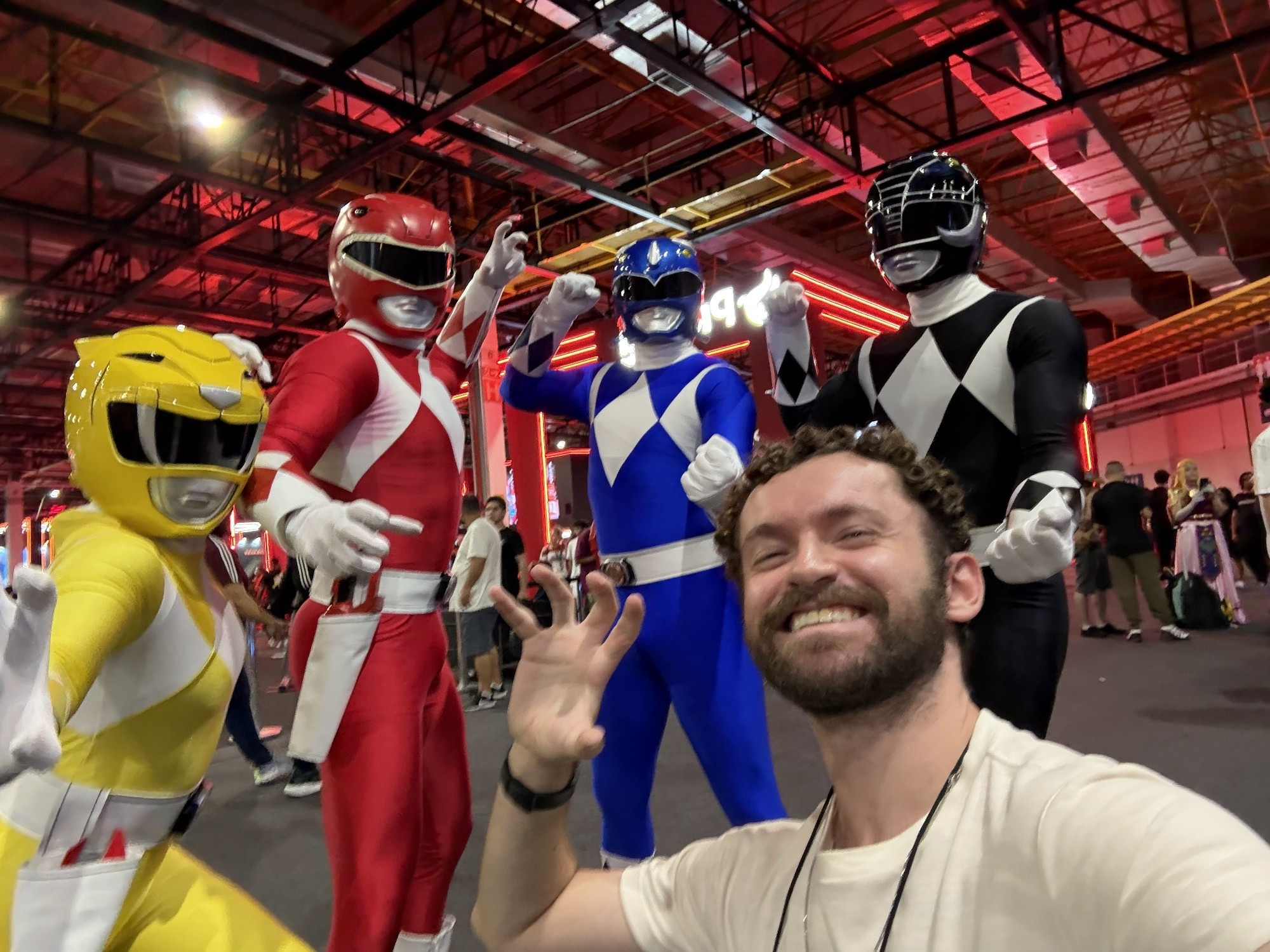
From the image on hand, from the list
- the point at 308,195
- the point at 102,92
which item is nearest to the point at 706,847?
the point at 308,195

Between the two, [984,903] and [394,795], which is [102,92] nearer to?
[394,795]

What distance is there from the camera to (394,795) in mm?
1630

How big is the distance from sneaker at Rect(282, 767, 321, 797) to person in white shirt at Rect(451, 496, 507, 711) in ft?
4.93

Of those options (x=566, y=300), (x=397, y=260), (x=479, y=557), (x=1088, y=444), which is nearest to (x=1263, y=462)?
(x=566, y=300)

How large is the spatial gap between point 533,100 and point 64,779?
7.82 m

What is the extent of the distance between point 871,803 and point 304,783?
388 centimetres

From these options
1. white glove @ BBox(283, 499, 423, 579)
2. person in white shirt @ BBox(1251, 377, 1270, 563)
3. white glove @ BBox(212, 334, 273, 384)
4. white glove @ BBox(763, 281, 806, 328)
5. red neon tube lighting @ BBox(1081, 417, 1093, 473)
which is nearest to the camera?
white glove @ BBox(283, 499, 423, 579)

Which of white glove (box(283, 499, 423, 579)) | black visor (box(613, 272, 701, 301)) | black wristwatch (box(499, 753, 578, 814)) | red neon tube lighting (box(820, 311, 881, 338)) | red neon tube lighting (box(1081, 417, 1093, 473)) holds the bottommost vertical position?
black wristwatch (box(499, 753, 578, 814))

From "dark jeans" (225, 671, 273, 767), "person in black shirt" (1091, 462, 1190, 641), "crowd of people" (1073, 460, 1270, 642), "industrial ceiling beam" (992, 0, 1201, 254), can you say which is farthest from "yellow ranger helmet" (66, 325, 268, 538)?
"person in black shirt" (1091, 462, 1190, 641)

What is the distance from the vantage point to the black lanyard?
77 cm

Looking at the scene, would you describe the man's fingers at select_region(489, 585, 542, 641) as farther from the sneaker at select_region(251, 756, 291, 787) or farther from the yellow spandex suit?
the sneaker at select_region(251, 756, 291, 787)

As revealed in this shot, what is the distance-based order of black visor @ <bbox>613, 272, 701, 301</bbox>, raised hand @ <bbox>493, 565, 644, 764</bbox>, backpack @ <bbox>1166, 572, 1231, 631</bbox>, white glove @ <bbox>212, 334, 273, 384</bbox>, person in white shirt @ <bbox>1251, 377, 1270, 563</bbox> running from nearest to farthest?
1. raised hand @ <bbox>493, 565, 644, 764</bbox>
2. white glove @ <bbox>212, 334, 273, 384</bbox>
3. black visor @ <bbox>613, 272, 701, 301</bbox>
4. person in white shirt @ <bbox>1251, 377, 1270, 563</bbox>
5. backpack @ <bbox>1166, 572, 1231, 631</bbox>

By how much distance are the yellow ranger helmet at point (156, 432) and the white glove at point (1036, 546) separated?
4.02ft

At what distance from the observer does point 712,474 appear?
5.96 ft
